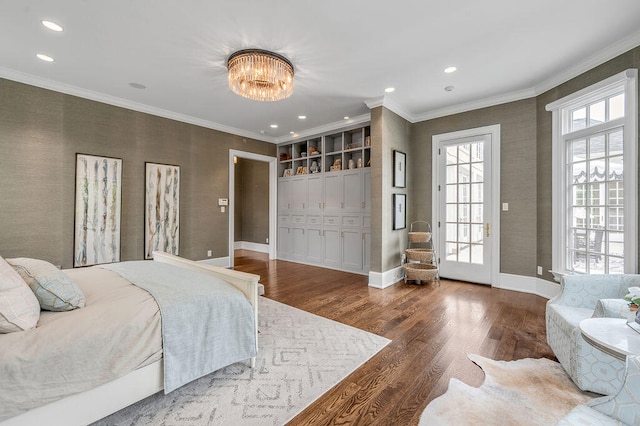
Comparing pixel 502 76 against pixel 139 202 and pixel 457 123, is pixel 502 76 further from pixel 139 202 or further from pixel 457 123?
pixel 139 202

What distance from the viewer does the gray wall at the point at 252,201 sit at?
24.7ft

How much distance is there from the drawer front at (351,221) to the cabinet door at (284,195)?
60.3 inches

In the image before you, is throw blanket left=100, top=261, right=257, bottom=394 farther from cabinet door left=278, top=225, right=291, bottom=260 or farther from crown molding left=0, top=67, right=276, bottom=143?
cabinet door left=278, top=225, right=291, bottom=260

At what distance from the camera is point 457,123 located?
176 inches

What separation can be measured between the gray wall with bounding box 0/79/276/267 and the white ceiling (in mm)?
295

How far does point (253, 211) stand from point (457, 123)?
5525 mm

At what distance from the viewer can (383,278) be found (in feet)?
13.6

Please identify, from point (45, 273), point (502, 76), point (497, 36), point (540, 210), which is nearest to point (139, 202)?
point (45, 273)

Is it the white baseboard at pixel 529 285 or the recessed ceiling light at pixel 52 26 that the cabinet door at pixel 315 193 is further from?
the recessed ceiling light at pixel 52 26

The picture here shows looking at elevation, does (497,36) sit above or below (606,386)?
above

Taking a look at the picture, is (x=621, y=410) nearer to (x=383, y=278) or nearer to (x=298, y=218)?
(x=383, y=278)

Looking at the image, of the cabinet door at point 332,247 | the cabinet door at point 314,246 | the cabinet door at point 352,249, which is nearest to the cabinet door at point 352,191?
the cabinet door at point 352,249

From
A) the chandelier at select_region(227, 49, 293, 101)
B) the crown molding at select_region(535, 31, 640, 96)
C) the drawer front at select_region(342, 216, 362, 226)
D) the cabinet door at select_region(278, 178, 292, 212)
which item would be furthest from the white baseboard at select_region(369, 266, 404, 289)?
the crown molding at select_region(535, 31, 640, 96)

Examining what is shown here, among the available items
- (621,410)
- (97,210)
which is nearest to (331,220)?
(97,210)
